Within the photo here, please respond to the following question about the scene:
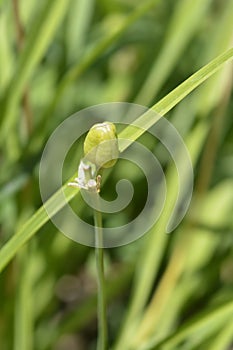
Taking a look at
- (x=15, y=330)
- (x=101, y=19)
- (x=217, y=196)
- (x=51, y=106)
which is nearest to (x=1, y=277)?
(x=15, y=330)

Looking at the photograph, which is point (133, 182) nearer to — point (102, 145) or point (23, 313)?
point (23, 313)

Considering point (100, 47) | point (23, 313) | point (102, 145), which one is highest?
point (100, 47)

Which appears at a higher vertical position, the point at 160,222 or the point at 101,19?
the point at 101,19

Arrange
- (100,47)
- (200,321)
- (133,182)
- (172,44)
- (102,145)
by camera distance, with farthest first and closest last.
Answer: (133,182)
(172,44)
(100,47)
(200,321)
(102,145)

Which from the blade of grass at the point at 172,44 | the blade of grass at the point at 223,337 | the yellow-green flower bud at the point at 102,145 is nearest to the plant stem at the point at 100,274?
the yellow-green flower bud at the point at 102,145

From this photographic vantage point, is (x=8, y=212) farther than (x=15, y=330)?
Yes

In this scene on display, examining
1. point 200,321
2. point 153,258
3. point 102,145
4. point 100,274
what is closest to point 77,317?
point 153,258

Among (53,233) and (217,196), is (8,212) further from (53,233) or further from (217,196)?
(217,196)
